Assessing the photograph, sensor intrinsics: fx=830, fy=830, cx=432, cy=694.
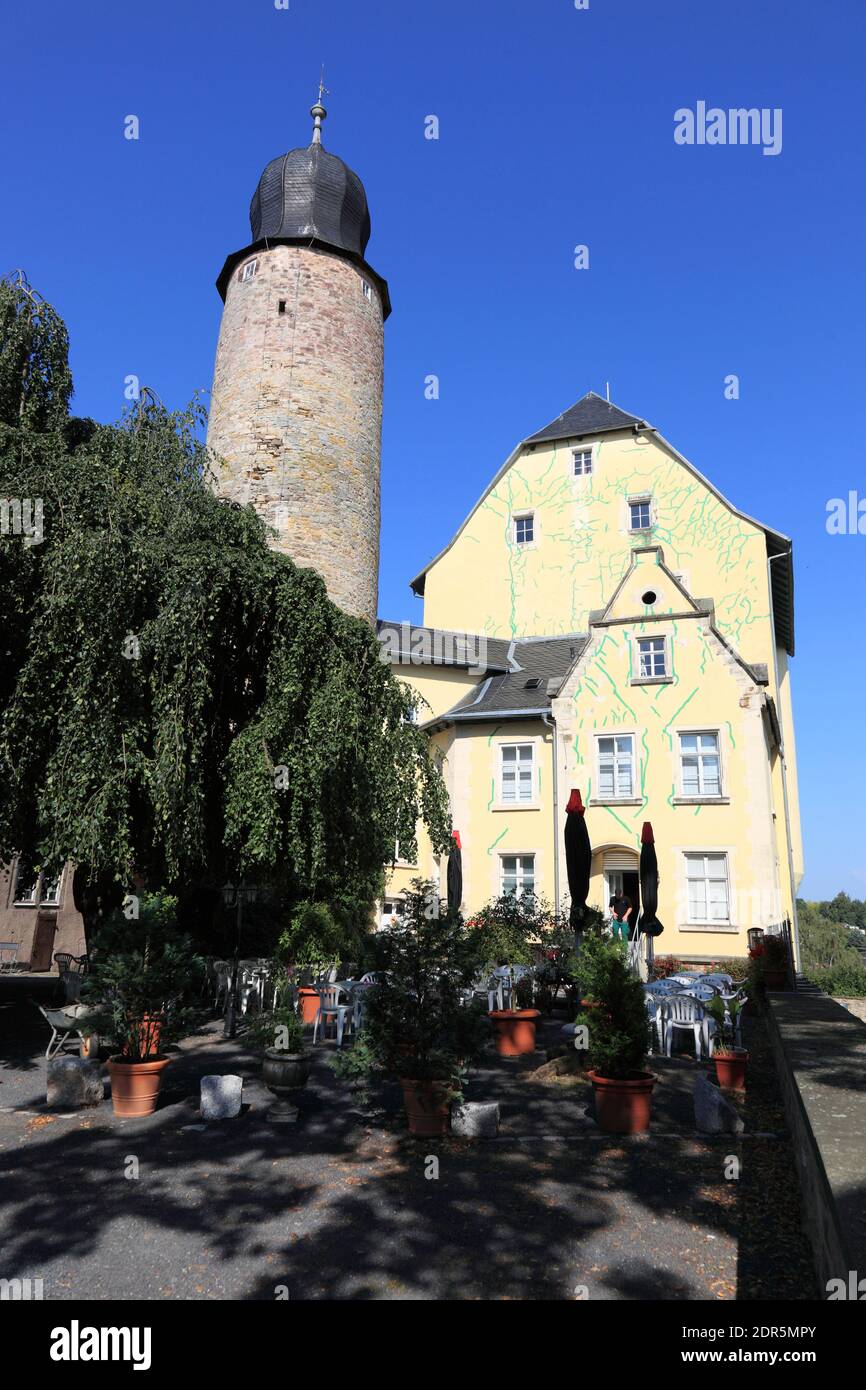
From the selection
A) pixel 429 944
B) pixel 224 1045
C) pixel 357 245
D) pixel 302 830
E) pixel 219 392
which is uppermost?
pixel 357 245

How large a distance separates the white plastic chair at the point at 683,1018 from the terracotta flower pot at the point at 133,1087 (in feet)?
21.3

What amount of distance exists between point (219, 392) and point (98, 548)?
707 inches

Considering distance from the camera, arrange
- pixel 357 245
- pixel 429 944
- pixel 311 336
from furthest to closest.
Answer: pixel 357 245, pixel 311 336, pixel 429 944

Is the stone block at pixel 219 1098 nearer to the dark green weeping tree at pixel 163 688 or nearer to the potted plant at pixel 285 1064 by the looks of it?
the potted plant at pixel 285 1064

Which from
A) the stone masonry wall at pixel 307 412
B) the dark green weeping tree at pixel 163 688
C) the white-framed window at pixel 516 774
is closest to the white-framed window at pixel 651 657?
the white-framed window at pixel 516 774

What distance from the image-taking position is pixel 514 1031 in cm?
1105

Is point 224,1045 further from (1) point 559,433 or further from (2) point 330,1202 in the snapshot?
(1) point 559,433

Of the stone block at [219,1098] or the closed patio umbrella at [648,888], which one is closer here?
the stone block at [219,1098]

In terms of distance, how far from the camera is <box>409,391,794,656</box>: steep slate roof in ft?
92.6

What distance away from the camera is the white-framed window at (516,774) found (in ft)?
72.9

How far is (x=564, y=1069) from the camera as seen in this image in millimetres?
9602

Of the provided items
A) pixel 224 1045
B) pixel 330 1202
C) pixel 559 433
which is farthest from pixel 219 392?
pixel 330 1202

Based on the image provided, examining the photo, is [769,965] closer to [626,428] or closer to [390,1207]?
[390,1207]
